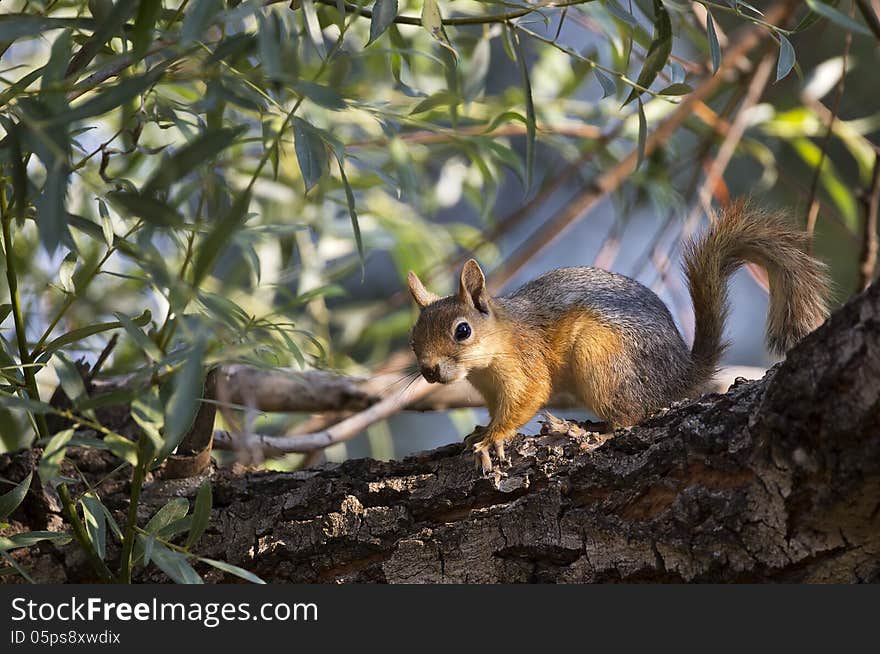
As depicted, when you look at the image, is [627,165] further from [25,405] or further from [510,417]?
[25,405]

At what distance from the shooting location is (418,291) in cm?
206

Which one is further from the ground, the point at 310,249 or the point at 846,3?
the point at 846,3

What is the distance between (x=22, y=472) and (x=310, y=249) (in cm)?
88

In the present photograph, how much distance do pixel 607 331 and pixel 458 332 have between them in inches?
11.8

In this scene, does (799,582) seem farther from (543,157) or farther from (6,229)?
(543,157)

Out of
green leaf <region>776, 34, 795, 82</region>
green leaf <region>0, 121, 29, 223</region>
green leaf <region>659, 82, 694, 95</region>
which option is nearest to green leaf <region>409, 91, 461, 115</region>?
green leaf <region>659, 82, 694, 95</region>

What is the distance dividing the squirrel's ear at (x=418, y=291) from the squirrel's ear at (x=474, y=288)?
0.39ft

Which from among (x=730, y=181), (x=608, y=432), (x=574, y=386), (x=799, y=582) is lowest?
(x=799, y=582)

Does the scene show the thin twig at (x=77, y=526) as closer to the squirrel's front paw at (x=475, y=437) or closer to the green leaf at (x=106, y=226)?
the green leaf at (x=106, y=226)

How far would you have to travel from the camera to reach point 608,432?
156cm

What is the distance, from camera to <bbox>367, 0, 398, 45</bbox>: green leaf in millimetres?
1038

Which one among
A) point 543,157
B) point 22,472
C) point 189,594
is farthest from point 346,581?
point 543,157

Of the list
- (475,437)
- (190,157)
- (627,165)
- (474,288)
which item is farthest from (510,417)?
(190,157)

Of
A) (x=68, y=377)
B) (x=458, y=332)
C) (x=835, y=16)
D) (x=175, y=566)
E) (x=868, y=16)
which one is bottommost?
(x=175, y=566)
